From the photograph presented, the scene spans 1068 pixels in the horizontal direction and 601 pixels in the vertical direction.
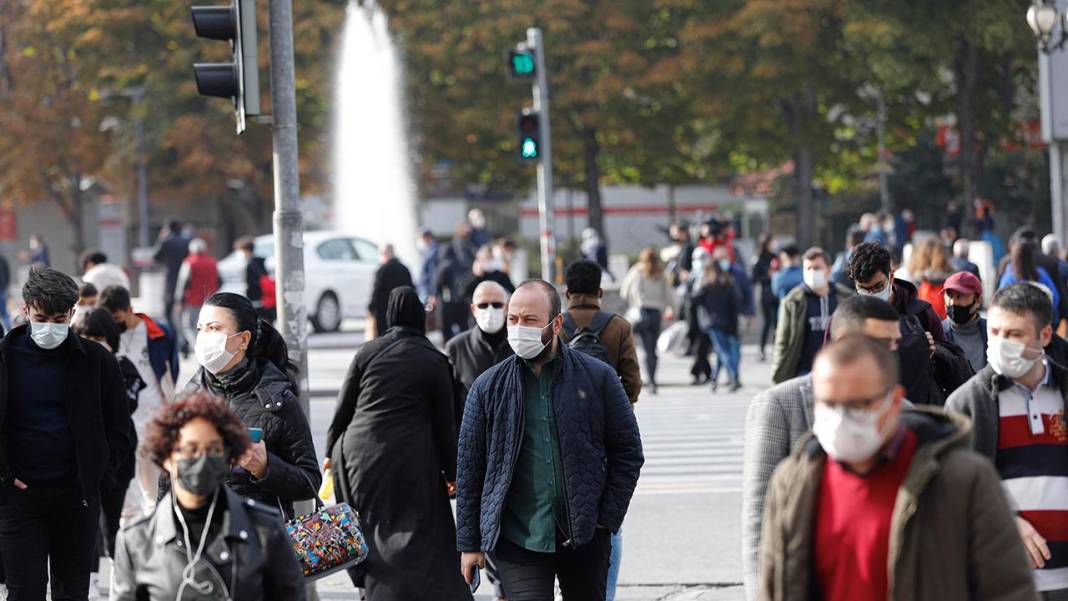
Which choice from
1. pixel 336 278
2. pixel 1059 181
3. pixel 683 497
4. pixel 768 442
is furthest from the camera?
pixel 336 278

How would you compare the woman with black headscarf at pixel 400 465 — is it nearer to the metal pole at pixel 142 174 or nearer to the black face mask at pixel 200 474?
the black face mask at pixel 200 474

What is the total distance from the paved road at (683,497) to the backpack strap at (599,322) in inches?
61.1

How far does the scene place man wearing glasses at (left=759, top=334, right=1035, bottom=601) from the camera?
3982mm

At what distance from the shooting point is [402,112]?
41.9m

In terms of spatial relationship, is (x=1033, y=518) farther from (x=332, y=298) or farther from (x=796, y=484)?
(x=332, y=298)

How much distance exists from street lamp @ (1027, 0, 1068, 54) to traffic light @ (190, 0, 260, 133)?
15.3 meters

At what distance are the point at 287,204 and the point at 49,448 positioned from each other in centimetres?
207

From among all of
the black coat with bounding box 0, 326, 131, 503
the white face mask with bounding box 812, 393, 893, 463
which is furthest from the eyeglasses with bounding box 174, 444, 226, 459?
the black coat with bounding box 0, 326, 131, 503

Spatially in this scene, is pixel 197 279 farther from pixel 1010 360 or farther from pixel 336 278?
pixel 1010 360

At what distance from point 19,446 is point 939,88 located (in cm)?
3182

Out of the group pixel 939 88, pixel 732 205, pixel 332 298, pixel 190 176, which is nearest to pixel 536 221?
pixel 732 205

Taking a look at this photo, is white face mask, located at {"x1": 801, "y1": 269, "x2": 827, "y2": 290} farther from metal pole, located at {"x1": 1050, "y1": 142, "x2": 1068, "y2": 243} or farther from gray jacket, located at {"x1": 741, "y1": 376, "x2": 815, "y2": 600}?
metal pole, located at {"x1": 1050, "y1": 142, "x2": 1068, "y2": 243}

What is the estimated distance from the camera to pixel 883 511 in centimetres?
401

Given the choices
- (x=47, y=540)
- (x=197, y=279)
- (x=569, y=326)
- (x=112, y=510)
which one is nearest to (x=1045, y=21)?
(x=197, y=279)
